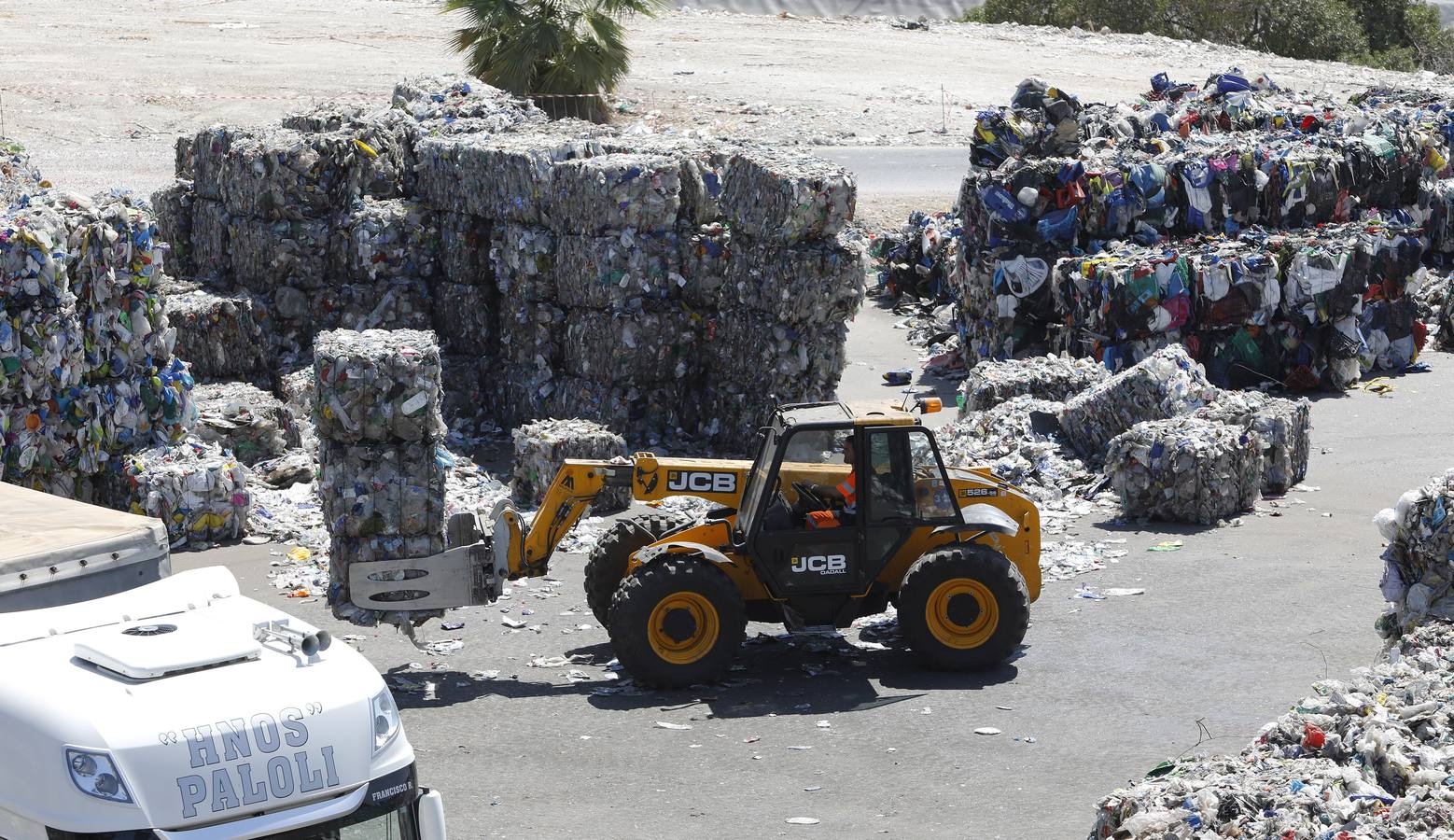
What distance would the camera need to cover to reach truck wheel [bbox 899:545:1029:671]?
1008 cm

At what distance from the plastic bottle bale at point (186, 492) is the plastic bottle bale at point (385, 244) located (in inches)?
167

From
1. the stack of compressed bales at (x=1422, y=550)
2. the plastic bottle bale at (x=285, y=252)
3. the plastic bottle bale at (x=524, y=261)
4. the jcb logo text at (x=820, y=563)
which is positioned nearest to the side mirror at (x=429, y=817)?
the jcb logo text at (x=820, y=563)

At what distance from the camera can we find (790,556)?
10125 mm

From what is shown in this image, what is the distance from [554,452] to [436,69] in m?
A: 25.7

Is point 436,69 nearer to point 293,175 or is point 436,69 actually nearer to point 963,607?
point 293,175

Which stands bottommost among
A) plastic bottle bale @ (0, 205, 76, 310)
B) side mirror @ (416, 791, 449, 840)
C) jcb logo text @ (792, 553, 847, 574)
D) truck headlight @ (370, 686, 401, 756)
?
jcb logo text @ (792, 553, 847, 574)

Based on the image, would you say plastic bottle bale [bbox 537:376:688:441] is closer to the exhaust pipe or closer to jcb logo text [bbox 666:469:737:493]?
jcb logo text [bbox 666:469:737:493]

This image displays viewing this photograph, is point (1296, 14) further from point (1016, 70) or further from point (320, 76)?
point (320, 76)

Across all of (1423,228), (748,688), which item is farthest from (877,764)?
(1423,228)

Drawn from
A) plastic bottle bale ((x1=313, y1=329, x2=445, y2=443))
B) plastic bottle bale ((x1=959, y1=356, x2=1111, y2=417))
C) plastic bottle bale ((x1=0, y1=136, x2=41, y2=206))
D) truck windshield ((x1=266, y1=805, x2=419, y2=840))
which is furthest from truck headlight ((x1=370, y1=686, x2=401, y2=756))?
plastic bottle bale ((x1=959, y1=356, x2=1111, y2=417))

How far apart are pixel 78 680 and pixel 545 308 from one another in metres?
11.2

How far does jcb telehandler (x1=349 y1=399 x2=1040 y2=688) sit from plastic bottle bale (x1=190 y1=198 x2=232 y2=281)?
29.5ft

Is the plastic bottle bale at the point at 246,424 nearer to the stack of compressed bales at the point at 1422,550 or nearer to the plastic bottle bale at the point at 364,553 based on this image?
the plastic bottle bale at the point at 364,553

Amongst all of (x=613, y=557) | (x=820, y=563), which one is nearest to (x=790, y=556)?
(x=820, y=563)
